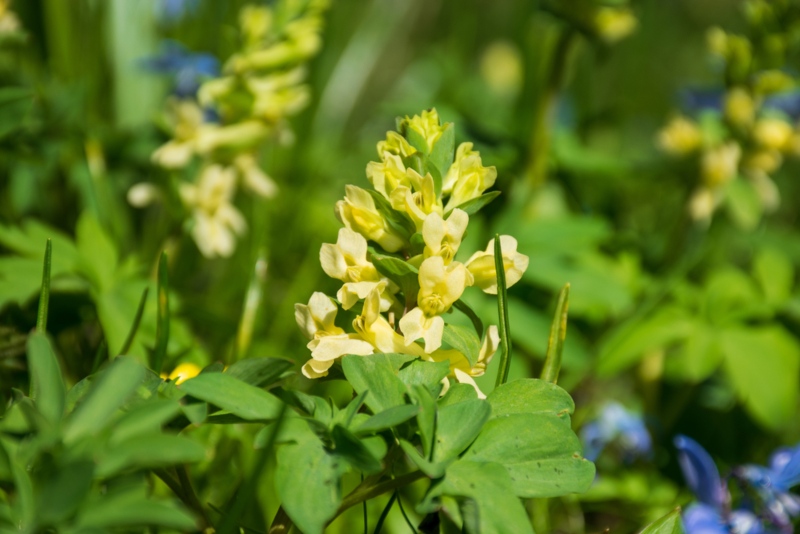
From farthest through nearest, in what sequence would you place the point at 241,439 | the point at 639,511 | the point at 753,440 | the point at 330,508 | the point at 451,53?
the point at 451,53
the point at 753,440
the point at 639,511
the point at 241,439
the point at 330,508

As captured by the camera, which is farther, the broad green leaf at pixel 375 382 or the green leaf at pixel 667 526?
the green leaf at pixel 667 526

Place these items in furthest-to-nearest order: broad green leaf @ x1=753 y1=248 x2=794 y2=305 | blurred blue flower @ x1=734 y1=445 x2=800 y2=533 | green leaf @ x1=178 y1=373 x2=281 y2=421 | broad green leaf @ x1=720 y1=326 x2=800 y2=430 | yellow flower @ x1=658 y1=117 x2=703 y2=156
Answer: yellow flower @ x1=658 y1=117 x2=703 y2=156 < broad green leaf @ x1=753 y1=248 x2=794 y2=305 < broad green leaf @ x1=720 y1=326 x2=800 y2=430 < blurred blue flower @ x1=734 y1=445 x2=800 y2=533 < green leaf @ x1=178 y1=373 x2=281 y2=421

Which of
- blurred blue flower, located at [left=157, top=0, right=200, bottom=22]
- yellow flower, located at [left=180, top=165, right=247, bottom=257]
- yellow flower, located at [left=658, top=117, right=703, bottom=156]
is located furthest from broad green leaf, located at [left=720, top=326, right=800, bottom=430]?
blurred blue flower, located at [left=157, top=0, right=200, bottom=22]

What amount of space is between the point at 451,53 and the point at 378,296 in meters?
2.61

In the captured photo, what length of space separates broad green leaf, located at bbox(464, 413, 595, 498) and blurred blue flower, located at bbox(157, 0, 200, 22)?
2129mm

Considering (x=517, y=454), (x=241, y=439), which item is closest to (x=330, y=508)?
(x=517, y=454)

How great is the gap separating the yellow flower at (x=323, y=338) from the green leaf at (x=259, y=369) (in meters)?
0.03

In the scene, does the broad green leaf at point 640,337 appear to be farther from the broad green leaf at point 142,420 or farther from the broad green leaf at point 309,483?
the broad green leaf at point 142,420

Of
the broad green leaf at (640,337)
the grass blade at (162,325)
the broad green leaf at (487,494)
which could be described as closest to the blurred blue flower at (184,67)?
the grass blade at (162,325)

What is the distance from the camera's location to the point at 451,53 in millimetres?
3207

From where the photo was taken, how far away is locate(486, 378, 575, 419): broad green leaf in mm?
754

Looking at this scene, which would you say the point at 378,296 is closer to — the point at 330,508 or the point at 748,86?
the point at 330,508

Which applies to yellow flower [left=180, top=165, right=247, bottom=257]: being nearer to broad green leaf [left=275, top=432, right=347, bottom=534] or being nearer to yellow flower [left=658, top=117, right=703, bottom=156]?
broad green leaf [left=275, top=432, right=347, bottom=534]

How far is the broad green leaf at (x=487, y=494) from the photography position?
24.9 inches
